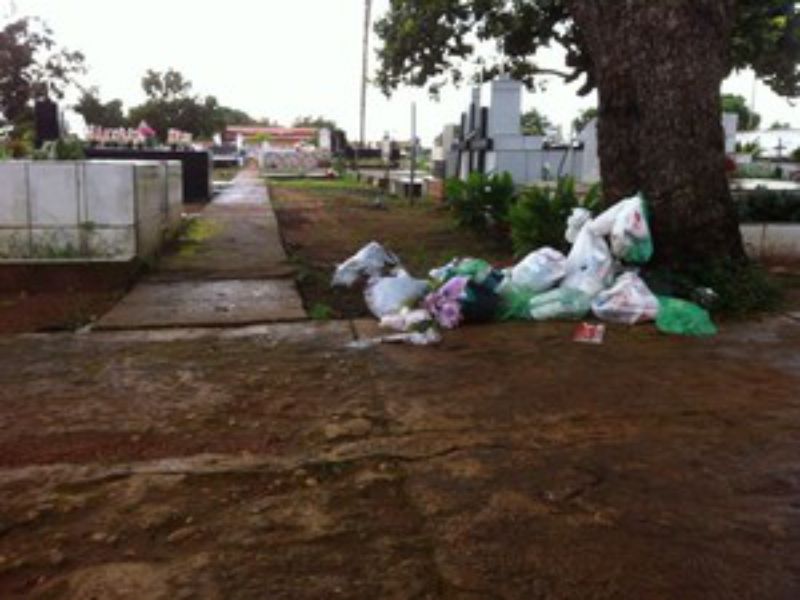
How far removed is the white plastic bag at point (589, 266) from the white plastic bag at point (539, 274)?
0.06 m

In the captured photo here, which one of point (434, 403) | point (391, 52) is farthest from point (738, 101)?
point (434, 403)

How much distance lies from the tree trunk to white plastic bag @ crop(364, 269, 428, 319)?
1741 millimetres

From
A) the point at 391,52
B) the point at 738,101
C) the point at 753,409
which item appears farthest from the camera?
the point at 738,101

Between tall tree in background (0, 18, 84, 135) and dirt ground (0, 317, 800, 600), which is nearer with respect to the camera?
dirt ground (0, 317, 800, 600)

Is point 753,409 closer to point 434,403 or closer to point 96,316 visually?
point 434,403

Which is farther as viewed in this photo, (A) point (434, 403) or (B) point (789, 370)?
(B) point (789, 370)

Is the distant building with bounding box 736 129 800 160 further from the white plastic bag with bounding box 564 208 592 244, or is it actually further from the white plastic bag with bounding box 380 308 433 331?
the white plastic bag with bounding box 380 308 433 331

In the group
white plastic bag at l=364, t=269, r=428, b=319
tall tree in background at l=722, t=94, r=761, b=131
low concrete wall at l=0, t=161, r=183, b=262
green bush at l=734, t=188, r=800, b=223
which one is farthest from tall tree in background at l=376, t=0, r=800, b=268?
tall tree in background at l=722, t=94, r=761, b=131

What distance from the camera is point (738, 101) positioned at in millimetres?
44906

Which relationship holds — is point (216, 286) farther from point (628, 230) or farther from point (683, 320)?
point (683, 320)

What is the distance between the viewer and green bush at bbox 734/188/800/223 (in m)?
7.62

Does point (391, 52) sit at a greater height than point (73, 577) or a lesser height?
greater

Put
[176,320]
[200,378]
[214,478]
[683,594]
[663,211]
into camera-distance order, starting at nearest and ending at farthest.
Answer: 1. [683,594]
2. [214,478]
3. [200,378]
4. [176,320]
5. [663,211]

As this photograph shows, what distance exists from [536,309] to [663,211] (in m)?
1.22
